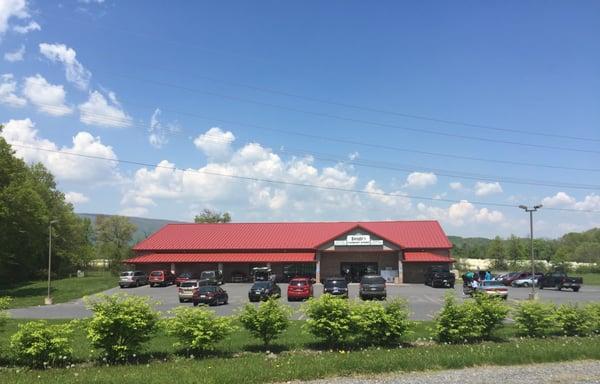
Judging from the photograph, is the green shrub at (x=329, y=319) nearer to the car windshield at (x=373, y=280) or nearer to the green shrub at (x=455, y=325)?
the green shrub at (x=455, y=325)

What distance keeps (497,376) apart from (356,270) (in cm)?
5038

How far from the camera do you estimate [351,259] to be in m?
61.5

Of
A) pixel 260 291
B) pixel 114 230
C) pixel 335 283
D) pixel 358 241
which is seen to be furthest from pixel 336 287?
pixel 114 230

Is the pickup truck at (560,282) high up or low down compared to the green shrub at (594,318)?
down

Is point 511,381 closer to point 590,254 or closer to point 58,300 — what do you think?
point 58,300

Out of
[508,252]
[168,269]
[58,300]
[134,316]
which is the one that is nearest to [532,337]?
[134,316]

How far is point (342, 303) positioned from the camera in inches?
547

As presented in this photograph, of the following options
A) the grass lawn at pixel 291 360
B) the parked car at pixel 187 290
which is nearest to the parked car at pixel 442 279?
the parked car at pixel 187 290

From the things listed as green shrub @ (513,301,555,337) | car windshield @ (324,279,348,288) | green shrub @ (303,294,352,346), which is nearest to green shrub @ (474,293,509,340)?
green shrub @ (513,301,555,337)

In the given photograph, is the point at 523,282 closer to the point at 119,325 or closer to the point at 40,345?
the point at 119,325

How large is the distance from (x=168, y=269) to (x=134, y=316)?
5317cm

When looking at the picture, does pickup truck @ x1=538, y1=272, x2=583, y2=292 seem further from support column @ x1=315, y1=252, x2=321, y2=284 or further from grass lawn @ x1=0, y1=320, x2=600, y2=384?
grass lawn @ x1=0, y1=320, x2=600, y2=384

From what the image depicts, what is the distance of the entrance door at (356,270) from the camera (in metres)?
60.8

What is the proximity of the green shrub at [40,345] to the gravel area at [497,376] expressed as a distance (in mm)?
5808
